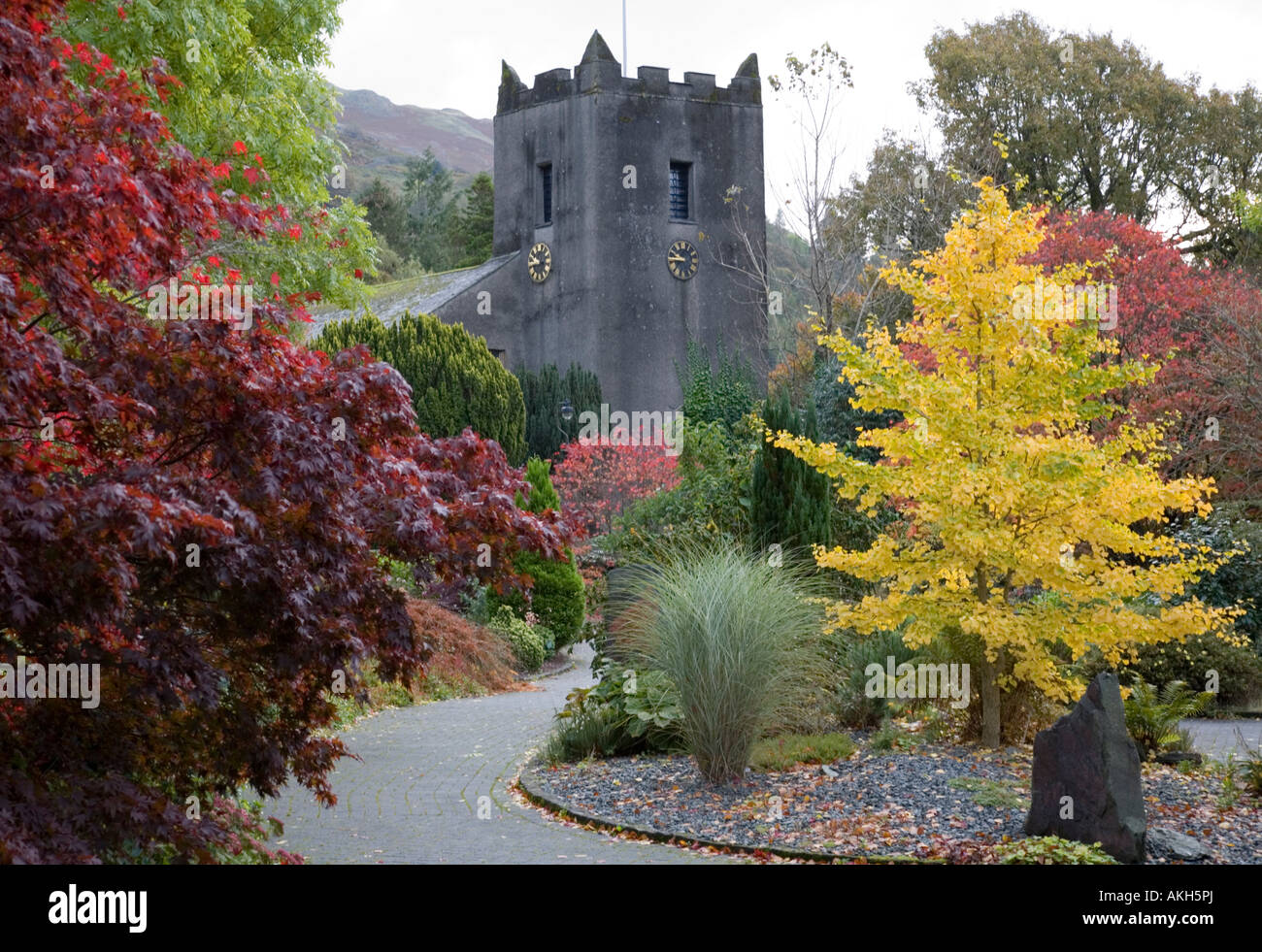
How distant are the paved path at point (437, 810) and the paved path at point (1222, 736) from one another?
5233 mm

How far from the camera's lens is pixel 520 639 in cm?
1930

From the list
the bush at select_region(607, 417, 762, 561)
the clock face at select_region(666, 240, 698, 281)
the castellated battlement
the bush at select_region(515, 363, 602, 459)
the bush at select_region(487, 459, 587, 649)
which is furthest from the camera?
the clock face at select_region(666, 240, 698, 281)

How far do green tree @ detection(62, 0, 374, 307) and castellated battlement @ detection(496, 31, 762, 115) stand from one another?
61.4ft

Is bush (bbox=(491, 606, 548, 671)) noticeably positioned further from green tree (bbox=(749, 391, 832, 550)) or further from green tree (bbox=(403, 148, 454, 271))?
green tree (bbox=(403, 148, 454, 271))

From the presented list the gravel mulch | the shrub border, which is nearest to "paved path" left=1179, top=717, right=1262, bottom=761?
the gravel mulch

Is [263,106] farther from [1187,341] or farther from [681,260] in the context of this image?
[681,260]

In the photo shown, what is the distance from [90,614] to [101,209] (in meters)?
1.55

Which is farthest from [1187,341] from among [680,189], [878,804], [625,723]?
[680,189]

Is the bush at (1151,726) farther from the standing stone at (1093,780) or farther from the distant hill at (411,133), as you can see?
the distant hill at (411,133)

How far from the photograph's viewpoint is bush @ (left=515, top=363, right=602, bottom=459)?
34.4m

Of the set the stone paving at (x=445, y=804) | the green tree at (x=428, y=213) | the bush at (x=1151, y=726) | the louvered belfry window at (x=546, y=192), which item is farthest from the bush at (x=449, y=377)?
the green tree at (x=428, y=213)

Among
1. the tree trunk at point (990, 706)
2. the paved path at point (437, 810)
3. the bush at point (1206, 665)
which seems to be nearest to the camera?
the paved path at point (437, 810)

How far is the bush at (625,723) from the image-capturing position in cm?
1022
